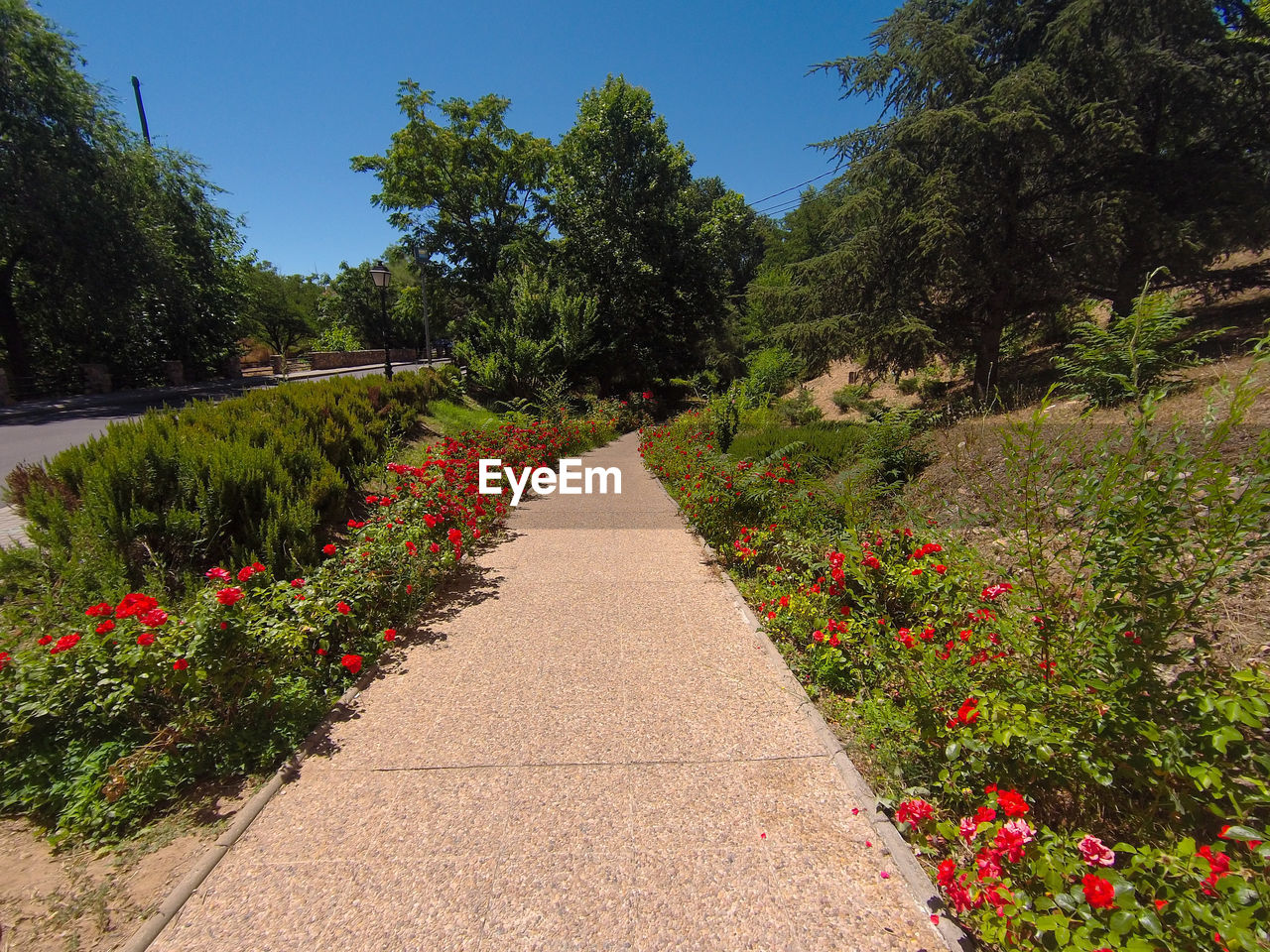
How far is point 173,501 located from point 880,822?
5138mm

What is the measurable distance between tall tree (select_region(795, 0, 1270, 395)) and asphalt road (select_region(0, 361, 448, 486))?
13669 millimetres

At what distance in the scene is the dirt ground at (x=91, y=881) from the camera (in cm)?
172

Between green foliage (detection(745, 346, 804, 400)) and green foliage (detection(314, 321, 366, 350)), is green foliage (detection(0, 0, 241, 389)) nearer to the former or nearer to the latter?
green foliage (detection(314, 321, 366, 350))

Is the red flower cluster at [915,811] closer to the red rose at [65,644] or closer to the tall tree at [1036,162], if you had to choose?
the red rose at [65,644]

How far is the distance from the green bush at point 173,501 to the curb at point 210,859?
1689 millimetres

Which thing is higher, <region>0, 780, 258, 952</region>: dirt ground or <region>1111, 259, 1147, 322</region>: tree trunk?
<region>1111, 259, 1147, 322</region>: tree trunk

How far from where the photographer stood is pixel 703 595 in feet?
15.2

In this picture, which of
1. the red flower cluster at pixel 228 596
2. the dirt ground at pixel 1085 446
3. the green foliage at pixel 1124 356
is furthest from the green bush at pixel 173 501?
the green foliage at pixel 1124 356

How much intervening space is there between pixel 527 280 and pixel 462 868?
1618 centimetres

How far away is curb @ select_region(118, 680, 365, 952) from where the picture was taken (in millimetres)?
1750

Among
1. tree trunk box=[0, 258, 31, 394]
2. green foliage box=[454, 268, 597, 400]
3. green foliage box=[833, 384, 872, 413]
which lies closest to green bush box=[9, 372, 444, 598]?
green foliage box=[454, 268, 597, 400]

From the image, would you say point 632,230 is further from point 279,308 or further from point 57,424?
point 279,308

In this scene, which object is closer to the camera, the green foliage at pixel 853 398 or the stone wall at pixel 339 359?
the green foliage at pixel 853 398

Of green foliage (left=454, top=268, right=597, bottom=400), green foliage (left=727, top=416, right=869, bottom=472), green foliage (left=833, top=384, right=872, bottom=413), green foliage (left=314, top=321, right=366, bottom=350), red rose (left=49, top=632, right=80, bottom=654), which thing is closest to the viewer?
red rose (left=49, top=632, right=80, bottom=654)
